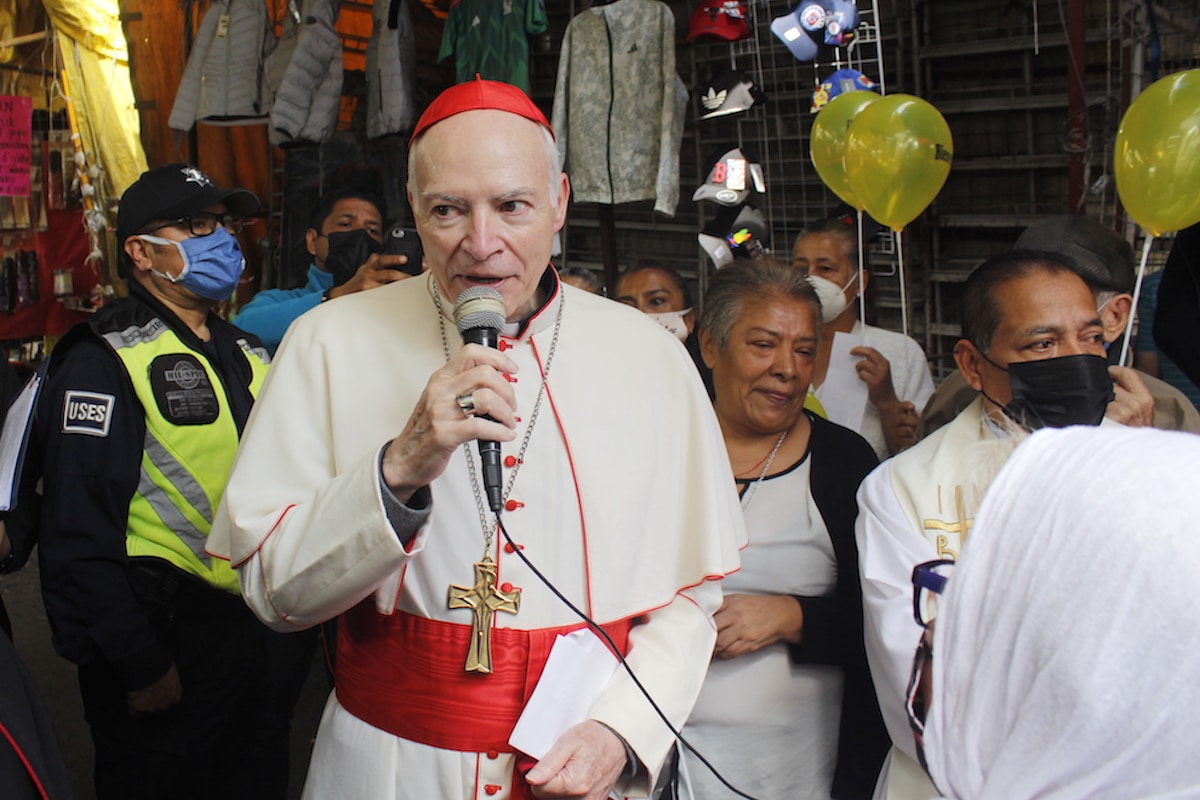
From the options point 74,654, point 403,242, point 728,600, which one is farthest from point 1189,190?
point 74,654

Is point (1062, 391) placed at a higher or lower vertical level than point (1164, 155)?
lower

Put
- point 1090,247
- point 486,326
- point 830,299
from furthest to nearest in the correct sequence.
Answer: point 830,299 → point 1090,247 → point 486,326

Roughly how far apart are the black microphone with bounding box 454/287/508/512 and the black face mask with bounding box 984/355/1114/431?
1207 millimetres

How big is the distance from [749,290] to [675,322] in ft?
3.95

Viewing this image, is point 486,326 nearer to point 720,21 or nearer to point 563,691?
point 563,691

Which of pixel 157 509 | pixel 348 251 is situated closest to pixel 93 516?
pixel 157 509

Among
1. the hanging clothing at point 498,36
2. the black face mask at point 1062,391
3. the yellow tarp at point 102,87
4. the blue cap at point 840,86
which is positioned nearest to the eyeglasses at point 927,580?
the black face mask at point 1062,391

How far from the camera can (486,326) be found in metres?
1.58

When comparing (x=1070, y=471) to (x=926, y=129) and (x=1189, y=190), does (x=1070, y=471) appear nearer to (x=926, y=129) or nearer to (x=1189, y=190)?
(x=1189, y=190)

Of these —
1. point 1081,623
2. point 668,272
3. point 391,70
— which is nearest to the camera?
point 1081,623

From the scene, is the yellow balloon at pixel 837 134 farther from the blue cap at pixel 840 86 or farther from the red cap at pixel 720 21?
the red cap at pixel 720 21

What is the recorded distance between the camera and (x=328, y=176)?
608 cm

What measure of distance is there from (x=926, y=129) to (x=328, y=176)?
389 cm

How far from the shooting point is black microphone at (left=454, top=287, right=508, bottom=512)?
149 cm
